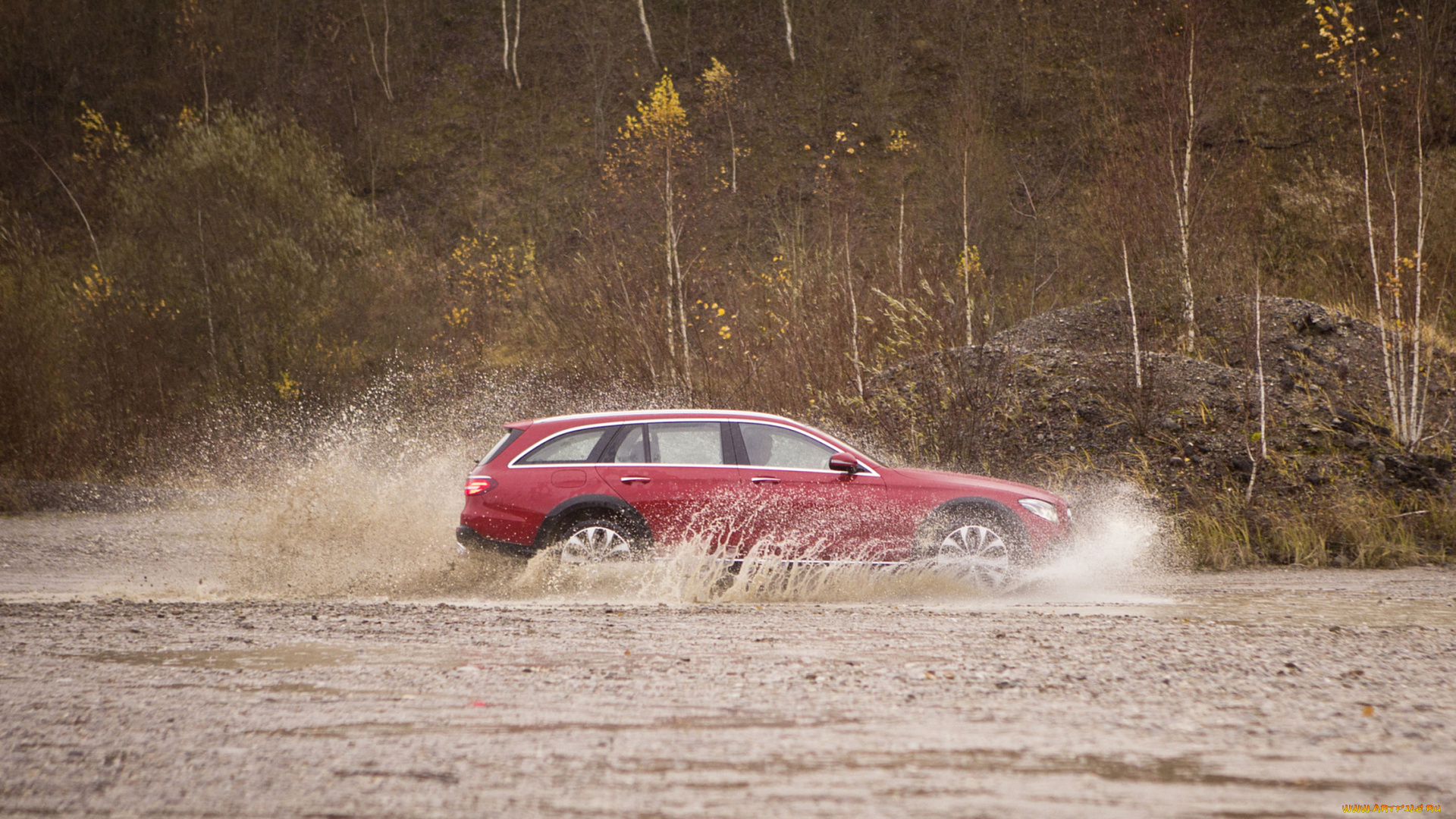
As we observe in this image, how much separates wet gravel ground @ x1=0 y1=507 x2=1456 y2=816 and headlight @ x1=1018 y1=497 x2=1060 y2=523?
1.36 m

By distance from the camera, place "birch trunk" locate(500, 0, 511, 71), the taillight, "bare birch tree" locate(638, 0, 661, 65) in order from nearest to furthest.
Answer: the taillight, "birch trunk" locate(500, 0, 511, 71), "bare birch tree" locate(638, 0, 661, 65)

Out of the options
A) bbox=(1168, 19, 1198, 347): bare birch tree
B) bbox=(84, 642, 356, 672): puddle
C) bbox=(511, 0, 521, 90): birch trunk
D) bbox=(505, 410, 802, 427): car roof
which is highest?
bbox=(511, 0, 521, 90): birch trunk

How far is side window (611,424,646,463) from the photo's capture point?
29.4ft

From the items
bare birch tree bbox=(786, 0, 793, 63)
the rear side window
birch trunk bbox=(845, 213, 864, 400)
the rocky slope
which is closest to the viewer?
the rear side window

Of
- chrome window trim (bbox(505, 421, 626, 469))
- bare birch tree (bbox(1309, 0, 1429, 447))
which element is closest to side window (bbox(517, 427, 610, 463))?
chrome window trim (bbox(505, 421, 626, 469))

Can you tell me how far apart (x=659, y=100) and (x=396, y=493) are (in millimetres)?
17728

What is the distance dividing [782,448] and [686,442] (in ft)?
2.67

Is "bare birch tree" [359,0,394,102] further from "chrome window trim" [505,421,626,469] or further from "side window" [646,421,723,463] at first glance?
"side window" [646,421,723,463]

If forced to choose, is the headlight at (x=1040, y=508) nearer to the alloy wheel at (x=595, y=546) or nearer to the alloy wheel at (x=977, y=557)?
the alloy wheel at (x=977, y=557)

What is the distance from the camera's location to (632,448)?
29.6 feet

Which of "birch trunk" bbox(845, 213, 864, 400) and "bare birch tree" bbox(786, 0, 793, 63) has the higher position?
"bare birch tree" bbox(786, 0, 793, 63)

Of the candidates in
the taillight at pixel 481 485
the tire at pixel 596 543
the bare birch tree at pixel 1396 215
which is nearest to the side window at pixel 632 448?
the tire at pixel 596 543

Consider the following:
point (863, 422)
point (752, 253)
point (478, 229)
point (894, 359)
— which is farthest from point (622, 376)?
point (478, 229)

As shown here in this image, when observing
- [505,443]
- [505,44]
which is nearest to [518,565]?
[505,443]
